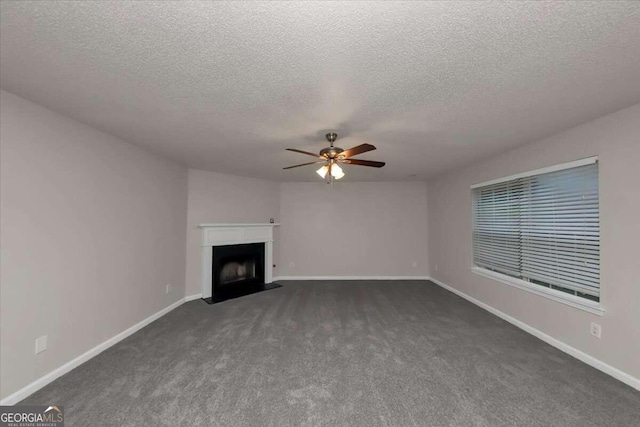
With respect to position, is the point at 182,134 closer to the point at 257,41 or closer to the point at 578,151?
the point at 257,41

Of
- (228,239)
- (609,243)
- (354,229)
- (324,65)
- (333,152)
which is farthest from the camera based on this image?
(354,229)

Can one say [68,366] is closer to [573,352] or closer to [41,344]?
[41,344]

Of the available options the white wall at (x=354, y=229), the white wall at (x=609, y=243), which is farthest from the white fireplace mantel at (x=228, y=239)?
the white wall at (x=609, y=243)

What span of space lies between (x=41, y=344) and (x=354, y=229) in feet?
16.7

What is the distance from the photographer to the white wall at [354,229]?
5898mm

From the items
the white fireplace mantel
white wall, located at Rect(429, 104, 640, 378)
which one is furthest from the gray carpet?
the white fireplace mantel

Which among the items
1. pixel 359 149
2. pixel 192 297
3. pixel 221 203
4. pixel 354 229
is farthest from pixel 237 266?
pixel 359 149

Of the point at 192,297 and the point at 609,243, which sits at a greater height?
the point at 609,243

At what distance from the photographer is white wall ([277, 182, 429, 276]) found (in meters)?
5.90

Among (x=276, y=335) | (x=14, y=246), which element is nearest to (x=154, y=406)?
(x=276, y=335)

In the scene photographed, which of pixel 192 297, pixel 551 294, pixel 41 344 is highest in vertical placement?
pixel 551 294

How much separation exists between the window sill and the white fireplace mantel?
410cm

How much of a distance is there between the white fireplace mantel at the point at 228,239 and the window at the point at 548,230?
13.5 ft

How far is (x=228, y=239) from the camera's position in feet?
15.7
